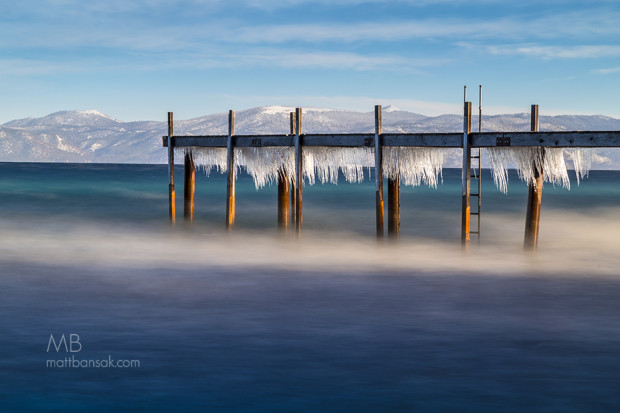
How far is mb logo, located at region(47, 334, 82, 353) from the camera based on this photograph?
12125mm

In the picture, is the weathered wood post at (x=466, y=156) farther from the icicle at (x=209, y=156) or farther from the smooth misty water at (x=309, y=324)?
the icicle at (x=209, y=156)

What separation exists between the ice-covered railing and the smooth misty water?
2.18 m

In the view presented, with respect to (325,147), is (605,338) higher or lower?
lower

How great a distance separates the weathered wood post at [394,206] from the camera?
22.3 metres

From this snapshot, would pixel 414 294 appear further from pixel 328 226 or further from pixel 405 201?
pixel 405 201

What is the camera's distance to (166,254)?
73.2 ft

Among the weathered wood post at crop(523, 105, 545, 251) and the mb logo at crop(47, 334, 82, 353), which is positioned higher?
the weathered wood post at crop(523, 105, 545, 251)

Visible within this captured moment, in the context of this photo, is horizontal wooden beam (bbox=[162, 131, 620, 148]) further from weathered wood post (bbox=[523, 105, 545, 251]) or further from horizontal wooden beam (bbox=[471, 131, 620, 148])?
weathered wood post (bbox=[523, 105, 545, 251])

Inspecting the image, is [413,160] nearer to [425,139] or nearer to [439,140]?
[425,139]

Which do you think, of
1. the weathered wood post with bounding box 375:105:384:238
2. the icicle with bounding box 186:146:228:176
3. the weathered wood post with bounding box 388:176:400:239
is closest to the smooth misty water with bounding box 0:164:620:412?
the weathered wood post with bounding box 388:176:400:239

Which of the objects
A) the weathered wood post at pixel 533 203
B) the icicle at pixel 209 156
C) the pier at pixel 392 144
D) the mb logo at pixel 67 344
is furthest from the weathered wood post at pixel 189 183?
the mb logo at pixel 67 344

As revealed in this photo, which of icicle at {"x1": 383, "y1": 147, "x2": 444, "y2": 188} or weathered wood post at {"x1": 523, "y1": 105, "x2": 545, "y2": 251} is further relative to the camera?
→ icicle at {"x1": 383, "y1": 147, "x2": 444, "y2": 188}

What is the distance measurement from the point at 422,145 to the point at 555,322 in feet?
24.5

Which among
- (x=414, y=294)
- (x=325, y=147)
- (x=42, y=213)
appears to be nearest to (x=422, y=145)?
(x=325, y=147)
